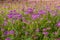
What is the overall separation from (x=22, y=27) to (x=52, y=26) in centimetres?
37

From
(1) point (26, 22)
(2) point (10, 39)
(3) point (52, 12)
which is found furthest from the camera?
(3) point (52, 12)

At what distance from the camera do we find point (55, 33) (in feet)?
9.20

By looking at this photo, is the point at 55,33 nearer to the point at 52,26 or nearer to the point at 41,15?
the point at 52,26

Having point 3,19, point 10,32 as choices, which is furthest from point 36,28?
point 3,19

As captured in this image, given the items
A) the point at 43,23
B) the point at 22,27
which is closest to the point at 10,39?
the point at 22,27

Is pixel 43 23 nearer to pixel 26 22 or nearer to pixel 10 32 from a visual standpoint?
pixel 26 22

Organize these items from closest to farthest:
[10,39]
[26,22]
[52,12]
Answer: [10,39], [26,22], [52,12]

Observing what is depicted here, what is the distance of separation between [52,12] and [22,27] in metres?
0.51

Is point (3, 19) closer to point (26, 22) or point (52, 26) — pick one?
point (26, 22)

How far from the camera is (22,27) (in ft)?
9.76

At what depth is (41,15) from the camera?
3.13 m

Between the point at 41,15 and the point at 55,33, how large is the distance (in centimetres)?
42

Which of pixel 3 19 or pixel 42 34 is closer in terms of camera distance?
pixel 42 34

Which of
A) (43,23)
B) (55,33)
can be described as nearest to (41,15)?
(43,23)
